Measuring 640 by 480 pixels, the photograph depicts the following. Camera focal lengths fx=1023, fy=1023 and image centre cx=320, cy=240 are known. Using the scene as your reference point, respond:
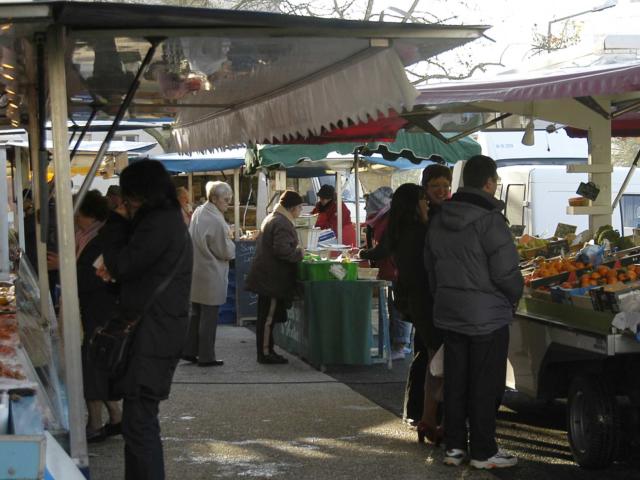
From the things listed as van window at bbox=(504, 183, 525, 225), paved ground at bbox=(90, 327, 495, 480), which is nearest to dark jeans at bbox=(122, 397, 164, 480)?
paved ground at bbox=(90, 327, 495, 480)

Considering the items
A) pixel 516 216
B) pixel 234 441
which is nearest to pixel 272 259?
pixel 234 441

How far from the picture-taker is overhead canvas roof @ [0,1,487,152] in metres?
4.58

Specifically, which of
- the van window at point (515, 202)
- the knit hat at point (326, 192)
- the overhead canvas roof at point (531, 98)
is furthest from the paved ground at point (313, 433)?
the van window at point (515, 202)

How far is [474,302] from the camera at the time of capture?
6.20 meters

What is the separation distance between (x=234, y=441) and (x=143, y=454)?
7.72 feet

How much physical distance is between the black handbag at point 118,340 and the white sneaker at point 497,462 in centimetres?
246

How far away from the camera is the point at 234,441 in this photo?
752cm

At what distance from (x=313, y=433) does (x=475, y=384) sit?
1.85 m

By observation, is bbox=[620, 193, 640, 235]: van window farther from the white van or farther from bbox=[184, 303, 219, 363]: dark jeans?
bbox=[184, 303, 219, 363]: dark jeans

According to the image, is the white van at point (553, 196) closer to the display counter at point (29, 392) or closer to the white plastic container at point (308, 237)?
the white plastic container at point (308, 237)

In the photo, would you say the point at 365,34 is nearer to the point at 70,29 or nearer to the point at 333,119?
the point at 333,119

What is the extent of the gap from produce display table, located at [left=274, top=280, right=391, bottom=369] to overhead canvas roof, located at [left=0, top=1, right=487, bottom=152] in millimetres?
3259

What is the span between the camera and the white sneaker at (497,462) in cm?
642

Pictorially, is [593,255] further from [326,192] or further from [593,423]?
[326,192]
